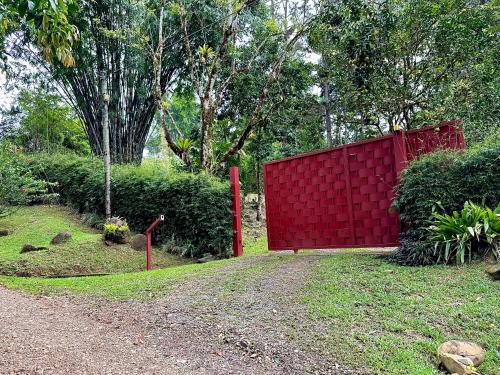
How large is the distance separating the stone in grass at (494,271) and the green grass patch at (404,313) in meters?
0.06

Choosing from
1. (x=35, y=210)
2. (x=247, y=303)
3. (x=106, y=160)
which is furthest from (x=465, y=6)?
(x=35, y=210)

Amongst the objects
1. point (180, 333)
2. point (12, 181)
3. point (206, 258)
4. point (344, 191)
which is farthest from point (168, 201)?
point (180, 333)

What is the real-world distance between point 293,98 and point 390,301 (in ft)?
25.1

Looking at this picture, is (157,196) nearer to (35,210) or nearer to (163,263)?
(163,263)

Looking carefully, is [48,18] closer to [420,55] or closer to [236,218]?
[236,218]

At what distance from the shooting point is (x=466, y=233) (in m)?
3.33

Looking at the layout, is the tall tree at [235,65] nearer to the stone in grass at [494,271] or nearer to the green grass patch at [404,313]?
the green grass patch at [404,313]

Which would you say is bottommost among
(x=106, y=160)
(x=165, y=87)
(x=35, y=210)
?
(x=35, y=210)

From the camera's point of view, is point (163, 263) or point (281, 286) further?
→ point (163, 263)

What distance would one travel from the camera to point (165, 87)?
11.2m

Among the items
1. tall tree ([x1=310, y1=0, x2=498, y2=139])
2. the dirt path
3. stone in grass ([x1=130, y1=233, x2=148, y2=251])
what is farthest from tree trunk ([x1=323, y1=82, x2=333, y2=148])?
the dirt path

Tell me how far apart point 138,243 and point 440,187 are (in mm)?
5224

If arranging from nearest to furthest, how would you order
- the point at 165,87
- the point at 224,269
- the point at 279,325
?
the point at 279,325 → the point at 224,269 → the point at 165,87

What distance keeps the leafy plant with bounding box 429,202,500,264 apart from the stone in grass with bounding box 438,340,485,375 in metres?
1.43
